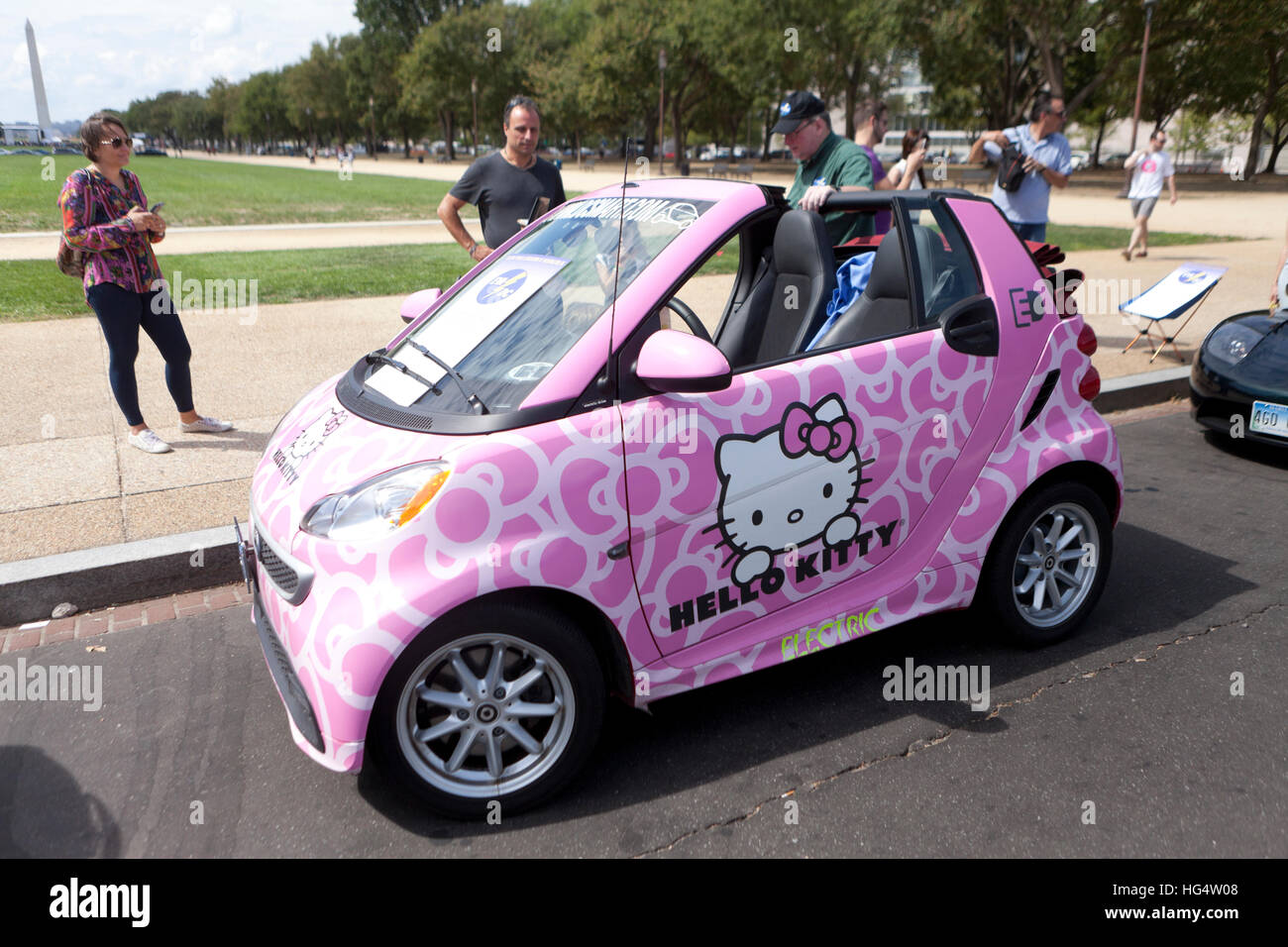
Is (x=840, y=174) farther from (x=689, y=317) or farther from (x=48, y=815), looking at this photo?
(x=48, y=815)

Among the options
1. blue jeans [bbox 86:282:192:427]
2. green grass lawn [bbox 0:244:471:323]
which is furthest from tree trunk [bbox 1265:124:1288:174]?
blue jeans [bbox 86:282:192:427]

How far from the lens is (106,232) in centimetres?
542

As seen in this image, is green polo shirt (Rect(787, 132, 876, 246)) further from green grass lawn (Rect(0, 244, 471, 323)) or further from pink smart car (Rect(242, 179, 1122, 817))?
green grass lawn (Rect(0, 244, 471, 323))

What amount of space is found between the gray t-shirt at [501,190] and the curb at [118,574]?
239 centimetres

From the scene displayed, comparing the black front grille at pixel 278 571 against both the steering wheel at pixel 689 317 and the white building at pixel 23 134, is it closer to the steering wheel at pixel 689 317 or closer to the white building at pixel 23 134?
the steering wheel at pixel 689 317

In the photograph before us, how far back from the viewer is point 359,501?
2689 mm

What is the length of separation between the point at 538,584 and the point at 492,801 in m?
0.69

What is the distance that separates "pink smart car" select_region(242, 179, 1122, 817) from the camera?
8.70 feet

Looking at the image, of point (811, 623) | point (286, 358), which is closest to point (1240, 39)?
point (286, 358)

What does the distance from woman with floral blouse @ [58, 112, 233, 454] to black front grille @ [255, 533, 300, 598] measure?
3.33 meters

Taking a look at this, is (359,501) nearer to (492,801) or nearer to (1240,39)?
(492,801)

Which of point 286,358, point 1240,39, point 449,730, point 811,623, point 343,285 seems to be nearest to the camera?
point 449,730

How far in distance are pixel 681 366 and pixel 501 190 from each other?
3585 mm

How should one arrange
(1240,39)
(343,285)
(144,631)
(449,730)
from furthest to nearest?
(1240,39) → (343,285) → (144,631) → (449,730)
